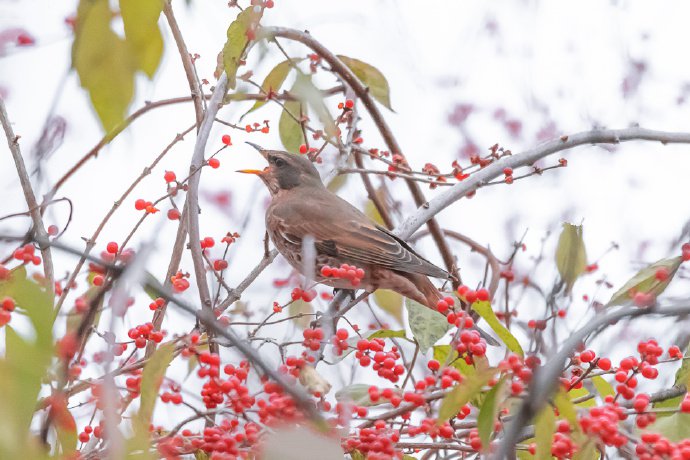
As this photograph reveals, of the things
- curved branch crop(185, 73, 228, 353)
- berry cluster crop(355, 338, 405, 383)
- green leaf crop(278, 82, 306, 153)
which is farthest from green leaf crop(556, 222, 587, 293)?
curved branch crop(185, 73, 228, 353)

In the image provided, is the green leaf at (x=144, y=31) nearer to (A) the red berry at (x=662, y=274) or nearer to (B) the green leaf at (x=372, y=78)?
(A) the red berry at (x=662, y=274)

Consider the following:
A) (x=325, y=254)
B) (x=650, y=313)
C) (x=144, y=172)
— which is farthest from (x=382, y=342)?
(x=325, y=254)

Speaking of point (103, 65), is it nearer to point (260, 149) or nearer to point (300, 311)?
point (300, 311)

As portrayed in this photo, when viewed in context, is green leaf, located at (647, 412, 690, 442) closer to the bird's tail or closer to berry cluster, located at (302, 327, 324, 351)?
berry cluster, located at (302, 327, 324, 351)

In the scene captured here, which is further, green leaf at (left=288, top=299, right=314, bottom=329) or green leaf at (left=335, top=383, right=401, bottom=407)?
green leaf at (left=288, top=299, right=314, bottom=329)

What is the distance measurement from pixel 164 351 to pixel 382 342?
0.97 meters

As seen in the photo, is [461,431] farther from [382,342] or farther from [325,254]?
[325,254]

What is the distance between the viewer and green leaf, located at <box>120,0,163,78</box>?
1.33m

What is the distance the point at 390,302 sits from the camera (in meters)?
4.54

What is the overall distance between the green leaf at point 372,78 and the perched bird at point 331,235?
630 millimetres

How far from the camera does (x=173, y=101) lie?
367cm

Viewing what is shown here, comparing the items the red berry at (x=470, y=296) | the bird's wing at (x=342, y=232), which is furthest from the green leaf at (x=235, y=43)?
the bird's wing at (x=342, y=232)

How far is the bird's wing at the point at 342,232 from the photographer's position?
4297mm

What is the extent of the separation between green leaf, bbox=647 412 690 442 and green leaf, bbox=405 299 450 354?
2.51 feet
